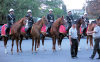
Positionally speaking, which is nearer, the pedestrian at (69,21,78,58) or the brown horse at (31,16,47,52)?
the pedestrian at (69,21,78,58)

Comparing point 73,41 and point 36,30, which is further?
point 36,30

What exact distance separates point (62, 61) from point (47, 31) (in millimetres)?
7800

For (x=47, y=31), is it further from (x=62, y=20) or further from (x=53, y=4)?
(x=53, y=4)

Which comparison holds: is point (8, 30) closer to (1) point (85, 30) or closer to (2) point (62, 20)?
(2) point (62, 20)

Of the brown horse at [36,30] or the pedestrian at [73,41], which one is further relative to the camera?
the brown horse at [36,30]

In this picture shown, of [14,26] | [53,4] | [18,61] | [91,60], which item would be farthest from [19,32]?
[53,4]

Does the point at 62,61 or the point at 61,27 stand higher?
the point at 61,27

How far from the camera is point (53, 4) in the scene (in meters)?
98.4

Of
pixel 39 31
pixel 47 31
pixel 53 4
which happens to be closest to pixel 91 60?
pixel 39 31

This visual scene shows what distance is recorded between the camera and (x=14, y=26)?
19.8 meters

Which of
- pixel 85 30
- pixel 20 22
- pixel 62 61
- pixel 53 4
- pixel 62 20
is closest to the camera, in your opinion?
pixel 62 61

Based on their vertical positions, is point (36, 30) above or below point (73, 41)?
above

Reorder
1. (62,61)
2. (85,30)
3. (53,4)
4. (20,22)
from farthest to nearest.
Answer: (53,4) < (85,30) < (20,22) < (62,61)

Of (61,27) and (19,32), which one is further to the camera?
(61,27)
